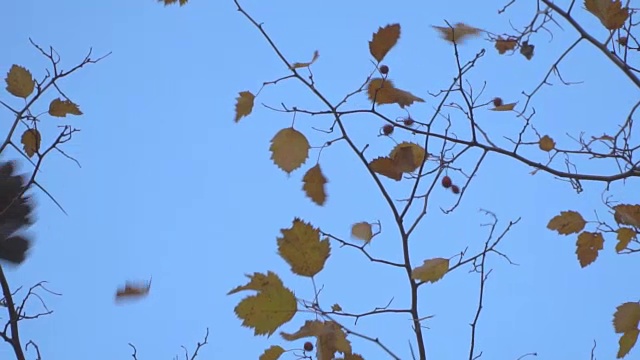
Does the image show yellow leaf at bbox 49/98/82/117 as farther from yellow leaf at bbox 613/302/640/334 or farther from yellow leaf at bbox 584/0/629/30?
yellow leaf at bbox 613/302/640/334

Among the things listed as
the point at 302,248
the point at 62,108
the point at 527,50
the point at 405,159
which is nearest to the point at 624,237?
the point at 527,50

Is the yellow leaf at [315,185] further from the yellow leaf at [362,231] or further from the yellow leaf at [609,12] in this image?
the yellow leaf at [609,12]

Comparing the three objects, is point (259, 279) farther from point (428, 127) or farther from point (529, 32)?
point (529, 32)

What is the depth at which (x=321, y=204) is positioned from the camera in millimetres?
1470

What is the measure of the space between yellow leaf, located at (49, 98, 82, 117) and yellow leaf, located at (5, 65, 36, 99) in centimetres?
8

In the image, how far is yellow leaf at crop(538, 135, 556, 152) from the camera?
6.14 ft

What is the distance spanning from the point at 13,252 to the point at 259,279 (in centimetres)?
119

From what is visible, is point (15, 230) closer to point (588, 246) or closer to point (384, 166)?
point (384, 166)

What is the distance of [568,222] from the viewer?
1872mm

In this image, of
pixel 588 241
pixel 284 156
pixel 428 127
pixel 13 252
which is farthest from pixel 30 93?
pixel 588 241

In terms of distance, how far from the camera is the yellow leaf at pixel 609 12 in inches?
60.1

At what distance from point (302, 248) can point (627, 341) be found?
2.57ft

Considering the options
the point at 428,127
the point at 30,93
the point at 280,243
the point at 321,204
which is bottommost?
the point at 280,243

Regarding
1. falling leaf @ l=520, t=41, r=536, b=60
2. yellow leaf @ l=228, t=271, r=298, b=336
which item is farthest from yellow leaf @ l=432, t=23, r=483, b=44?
yellow leaf @ l=228, t=271, r=298, b=336
